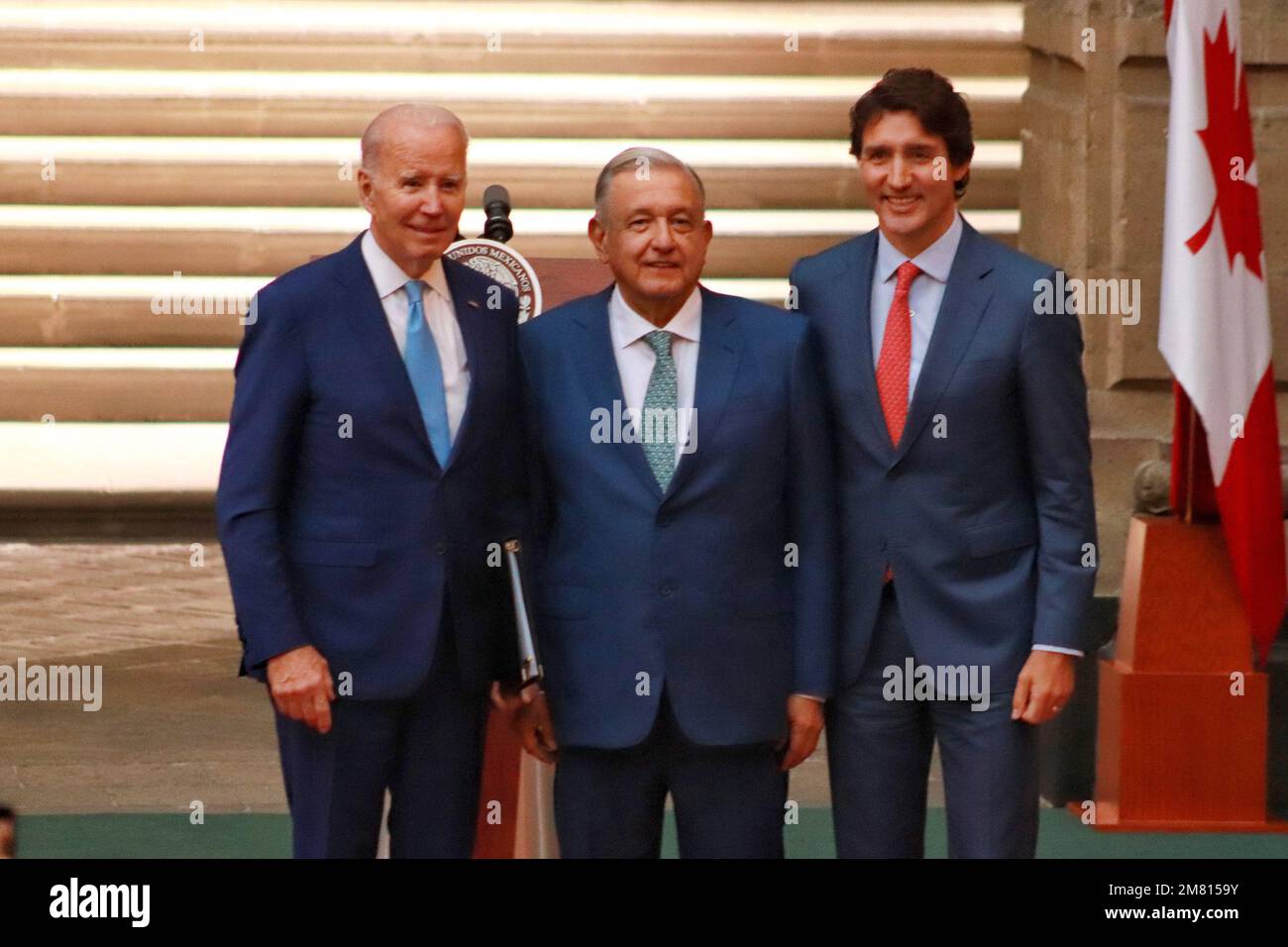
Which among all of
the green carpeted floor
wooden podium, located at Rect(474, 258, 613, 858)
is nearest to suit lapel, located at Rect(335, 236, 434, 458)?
wooden podium, located at Rect(474, 258, 613, 858)

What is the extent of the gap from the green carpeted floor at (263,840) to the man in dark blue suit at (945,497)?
212 cm

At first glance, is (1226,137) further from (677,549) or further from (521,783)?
(677,549)

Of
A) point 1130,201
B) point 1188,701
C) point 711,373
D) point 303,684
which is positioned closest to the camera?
point 303,684

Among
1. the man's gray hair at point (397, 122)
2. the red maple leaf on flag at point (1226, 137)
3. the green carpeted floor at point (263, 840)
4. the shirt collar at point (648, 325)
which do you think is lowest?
the green carpeted floor at point (263, 840)

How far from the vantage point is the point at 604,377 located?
4.12 m

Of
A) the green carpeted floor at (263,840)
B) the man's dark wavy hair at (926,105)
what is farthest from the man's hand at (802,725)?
the green carpeted floor at (263,840)

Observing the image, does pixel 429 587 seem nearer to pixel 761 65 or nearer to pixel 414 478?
pixel 414 478

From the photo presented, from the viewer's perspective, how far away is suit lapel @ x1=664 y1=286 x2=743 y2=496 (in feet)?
13.4

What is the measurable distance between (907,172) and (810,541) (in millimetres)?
681

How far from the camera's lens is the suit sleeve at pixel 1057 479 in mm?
4191

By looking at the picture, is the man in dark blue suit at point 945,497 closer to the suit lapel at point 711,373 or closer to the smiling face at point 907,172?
the smiling face at point 907,172

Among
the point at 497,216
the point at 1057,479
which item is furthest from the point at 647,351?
the point at 497,216
